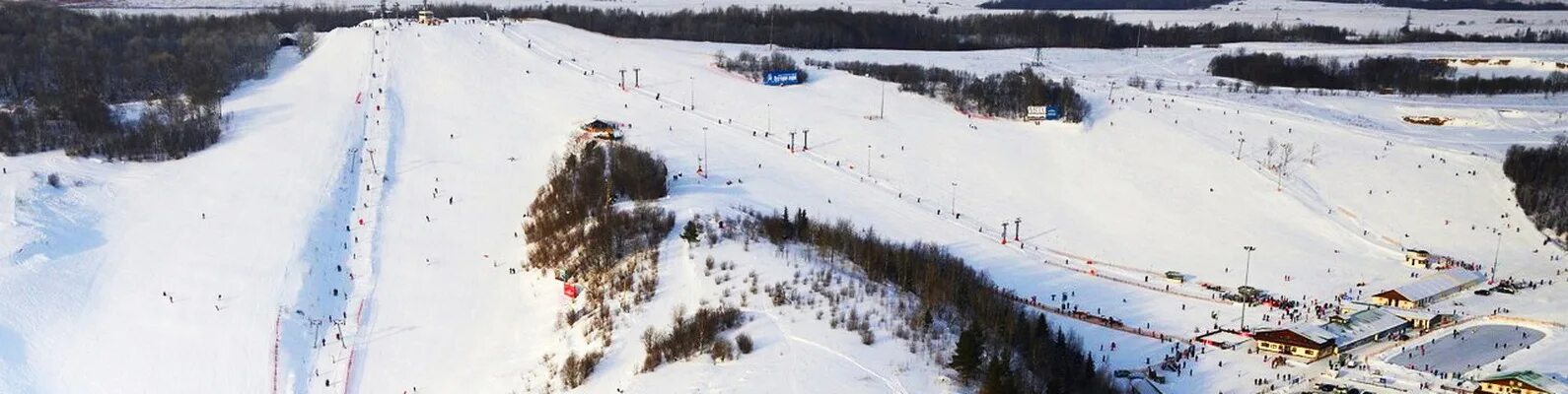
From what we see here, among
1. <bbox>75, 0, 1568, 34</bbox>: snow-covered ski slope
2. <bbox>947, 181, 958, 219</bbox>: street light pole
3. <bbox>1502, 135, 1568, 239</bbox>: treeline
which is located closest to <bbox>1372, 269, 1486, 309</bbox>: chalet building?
<bbox>1502, 135, 1568, 239</bbox>: treeline

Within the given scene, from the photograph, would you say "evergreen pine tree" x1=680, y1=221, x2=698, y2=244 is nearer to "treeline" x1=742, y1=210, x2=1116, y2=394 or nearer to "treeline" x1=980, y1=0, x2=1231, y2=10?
"treeline" x1=742, y1=210, x2=1116, y2=394

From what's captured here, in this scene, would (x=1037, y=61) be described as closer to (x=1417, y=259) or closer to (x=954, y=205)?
(x=954, y=205)

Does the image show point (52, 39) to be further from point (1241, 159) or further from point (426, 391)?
point (1241, 159)

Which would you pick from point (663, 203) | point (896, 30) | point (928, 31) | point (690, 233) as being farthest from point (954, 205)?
point (928, 31)

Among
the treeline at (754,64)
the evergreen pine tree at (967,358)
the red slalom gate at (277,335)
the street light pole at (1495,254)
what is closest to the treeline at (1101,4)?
the treeline at (754,64)

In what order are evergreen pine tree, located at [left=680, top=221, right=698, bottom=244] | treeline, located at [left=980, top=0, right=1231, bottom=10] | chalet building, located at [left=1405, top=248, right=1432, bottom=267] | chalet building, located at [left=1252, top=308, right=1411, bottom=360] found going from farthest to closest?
1. treeline, located at [left=980, top=0, right=1231, bottom=10]
2. chalet building, located at [left=1405, top=248, right=1432, bottom=267]
3. evergreen pine tree, located at [left=680, top=221, right=698, bottom=244]
4. chalet building, located at [left=1252, top=308, right=1411, bottom=360]

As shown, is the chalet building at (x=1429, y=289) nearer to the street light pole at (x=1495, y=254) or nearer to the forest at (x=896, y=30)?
the street light pole at (x=1495, y=254)
